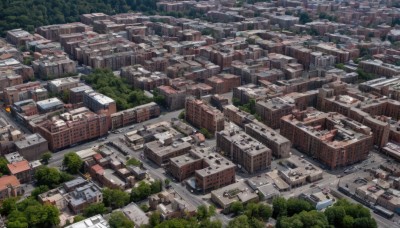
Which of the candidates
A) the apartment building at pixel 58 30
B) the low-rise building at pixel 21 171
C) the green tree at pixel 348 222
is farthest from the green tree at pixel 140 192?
the apartment building at pixel 58 30

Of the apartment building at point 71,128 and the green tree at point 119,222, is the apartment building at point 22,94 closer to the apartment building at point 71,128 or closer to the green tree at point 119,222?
the apartment building at point 71,128

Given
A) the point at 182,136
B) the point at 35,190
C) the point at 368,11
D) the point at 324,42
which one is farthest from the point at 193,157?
the point at 368,11

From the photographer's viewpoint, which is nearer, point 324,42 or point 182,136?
point 182,136

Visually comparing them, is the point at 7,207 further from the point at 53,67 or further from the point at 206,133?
the point at 53,67

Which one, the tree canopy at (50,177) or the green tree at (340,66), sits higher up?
the green tree at (340,66)

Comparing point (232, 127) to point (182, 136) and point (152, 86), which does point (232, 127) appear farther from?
point (152, 86)

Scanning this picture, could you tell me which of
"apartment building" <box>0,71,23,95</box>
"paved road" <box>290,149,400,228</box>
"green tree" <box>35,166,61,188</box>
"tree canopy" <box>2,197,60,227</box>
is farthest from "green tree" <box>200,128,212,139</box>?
"apartment building" <box>0,71,23,95</box>

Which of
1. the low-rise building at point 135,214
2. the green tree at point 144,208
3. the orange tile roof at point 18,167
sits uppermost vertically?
the orange tile roof at point 18,167
